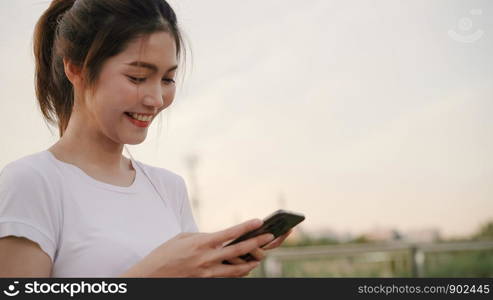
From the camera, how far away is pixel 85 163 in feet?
6.31

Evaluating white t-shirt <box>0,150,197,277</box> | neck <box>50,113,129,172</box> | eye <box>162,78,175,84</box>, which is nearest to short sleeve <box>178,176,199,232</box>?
white t-shirt <box>0,150,197,277</box>

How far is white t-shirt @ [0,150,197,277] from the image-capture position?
5.33 feet

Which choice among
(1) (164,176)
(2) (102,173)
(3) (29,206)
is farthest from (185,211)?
(3) (29,206)

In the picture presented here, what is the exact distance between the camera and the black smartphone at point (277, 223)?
155cm

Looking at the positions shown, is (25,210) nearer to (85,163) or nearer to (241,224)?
(85,163)

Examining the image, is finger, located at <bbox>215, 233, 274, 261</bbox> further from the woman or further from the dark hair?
the dark hair

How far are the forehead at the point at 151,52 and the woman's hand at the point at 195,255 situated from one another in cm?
60

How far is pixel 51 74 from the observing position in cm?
215

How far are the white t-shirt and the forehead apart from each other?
0.40 metres

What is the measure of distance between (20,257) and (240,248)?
1.98ft

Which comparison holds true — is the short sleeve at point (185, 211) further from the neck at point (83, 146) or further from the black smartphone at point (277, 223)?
the black smartphone at point (277, 223)

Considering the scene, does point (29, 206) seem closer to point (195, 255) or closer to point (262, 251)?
point (195, 255)

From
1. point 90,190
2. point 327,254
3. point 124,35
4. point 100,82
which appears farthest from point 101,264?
point 327,254

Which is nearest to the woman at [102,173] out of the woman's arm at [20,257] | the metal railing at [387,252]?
the woman's arm at [20,257]
